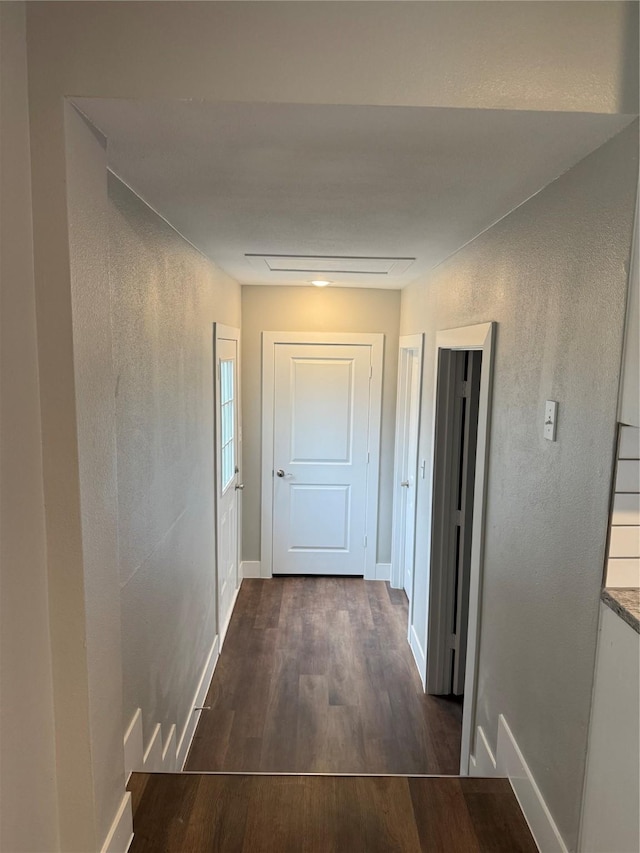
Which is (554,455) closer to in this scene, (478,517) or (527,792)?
(478,517)

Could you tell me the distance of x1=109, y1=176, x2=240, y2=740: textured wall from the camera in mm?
1688

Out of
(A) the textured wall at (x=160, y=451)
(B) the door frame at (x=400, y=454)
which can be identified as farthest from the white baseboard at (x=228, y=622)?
(B) the door frame at (x=400, y=454)

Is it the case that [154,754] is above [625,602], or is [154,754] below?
below

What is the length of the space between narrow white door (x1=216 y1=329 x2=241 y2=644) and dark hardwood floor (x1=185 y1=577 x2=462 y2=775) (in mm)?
237

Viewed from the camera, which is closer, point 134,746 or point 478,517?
point 134,746

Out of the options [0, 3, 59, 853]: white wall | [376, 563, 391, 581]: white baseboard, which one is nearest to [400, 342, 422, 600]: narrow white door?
[376, 563, 391, 581]: white baseboard

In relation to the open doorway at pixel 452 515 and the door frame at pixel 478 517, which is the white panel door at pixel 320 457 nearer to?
the open doorway at pixel 452 515

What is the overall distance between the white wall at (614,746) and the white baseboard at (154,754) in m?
1.34

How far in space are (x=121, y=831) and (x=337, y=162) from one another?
178 cm

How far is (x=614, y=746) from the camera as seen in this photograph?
3.94 feet

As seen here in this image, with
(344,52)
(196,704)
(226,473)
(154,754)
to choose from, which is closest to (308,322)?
(226,473)

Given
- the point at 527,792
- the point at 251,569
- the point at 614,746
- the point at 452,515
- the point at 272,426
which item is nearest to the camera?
the point at 614,746

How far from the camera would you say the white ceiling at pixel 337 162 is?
116 cm

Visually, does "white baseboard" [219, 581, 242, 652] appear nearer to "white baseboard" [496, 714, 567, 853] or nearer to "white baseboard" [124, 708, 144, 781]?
"white baseboard" [124, 708, 144, 781]
